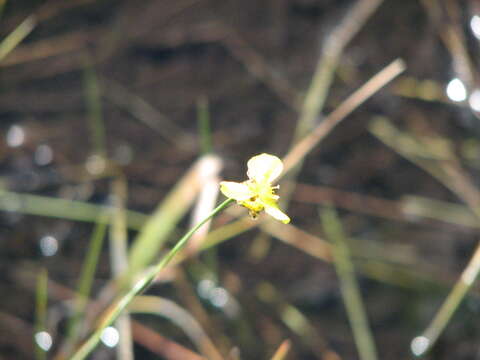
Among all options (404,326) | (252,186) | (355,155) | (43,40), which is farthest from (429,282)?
(43,40)

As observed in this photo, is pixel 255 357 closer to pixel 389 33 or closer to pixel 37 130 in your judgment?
pixel 37 130

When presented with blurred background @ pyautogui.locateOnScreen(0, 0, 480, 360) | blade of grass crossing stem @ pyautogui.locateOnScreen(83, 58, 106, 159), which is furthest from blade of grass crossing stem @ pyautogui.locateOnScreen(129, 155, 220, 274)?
blade of grass crossing stem @ pyautogui.locateOnScreen(83, 58, 106, 159)

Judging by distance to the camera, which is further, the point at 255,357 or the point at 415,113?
the point at 415,113

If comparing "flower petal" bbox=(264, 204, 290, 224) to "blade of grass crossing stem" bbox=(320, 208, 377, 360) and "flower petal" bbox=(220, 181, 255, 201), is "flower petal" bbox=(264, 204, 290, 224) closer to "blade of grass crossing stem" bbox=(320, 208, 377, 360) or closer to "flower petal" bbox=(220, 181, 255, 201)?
"flower petal" bbox=(220, 181, 255, 201)

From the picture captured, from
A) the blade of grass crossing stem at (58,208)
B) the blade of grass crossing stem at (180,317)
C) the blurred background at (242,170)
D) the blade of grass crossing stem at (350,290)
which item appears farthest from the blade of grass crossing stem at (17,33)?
the blade of grass crossing stem at (350,290)

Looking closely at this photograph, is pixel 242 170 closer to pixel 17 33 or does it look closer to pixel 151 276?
pixel 17 33

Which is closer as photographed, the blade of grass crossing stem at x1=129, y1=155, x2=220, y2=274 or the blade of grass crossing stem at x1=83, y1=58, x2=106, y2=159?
the blade of grass crossing stem at x1=129, y1=155, x2=220, y2=274
